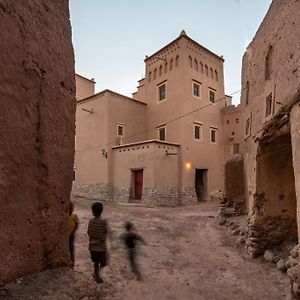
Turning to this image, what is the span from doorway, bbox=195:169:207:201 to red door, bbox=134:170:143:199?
A: 4889mm

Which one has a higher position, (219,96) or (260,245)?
(219,96)

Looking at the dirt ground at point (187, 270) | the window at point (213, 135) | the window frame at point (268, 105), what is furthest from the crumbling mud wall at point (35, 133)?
the window at point (213, 135)

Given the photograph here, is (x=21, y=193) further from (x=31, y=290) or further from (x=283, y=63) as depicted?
(x=283, y=63)

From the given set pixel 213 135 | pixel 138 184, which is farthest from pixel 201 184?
pixel 138 184

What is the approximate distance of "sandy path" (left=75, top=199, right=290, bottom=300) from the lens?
17.5 feet

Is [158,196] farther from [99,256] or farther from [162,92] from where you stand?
[99,256]

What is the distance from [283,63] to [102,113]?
15.5m

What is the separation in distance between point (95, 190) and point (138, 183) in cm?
370

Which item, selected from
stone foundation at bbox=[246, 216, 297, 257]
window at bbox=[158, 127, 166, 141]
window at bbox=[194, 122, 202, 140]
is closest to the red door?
window at bbox=[158, 127, 166, 141]

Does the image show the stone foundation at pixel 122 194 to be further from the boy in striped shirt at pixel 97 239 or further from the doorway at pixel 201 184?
the boy in striped shirt at pixel 97 239

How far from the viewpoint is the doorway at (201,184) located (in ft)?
72.0

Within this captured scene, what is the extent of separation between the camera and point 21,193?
167 centimetres

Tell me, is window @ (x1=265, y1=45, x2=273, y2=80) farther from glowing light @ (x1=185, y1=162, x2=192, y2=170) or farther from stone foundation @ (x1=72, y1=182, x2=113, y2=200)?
stone foundation @ (x1=72, y1=182, x2=113, y2=200)

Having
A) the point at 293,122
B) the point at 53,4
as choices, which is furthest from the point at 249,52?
the point at 53,4
